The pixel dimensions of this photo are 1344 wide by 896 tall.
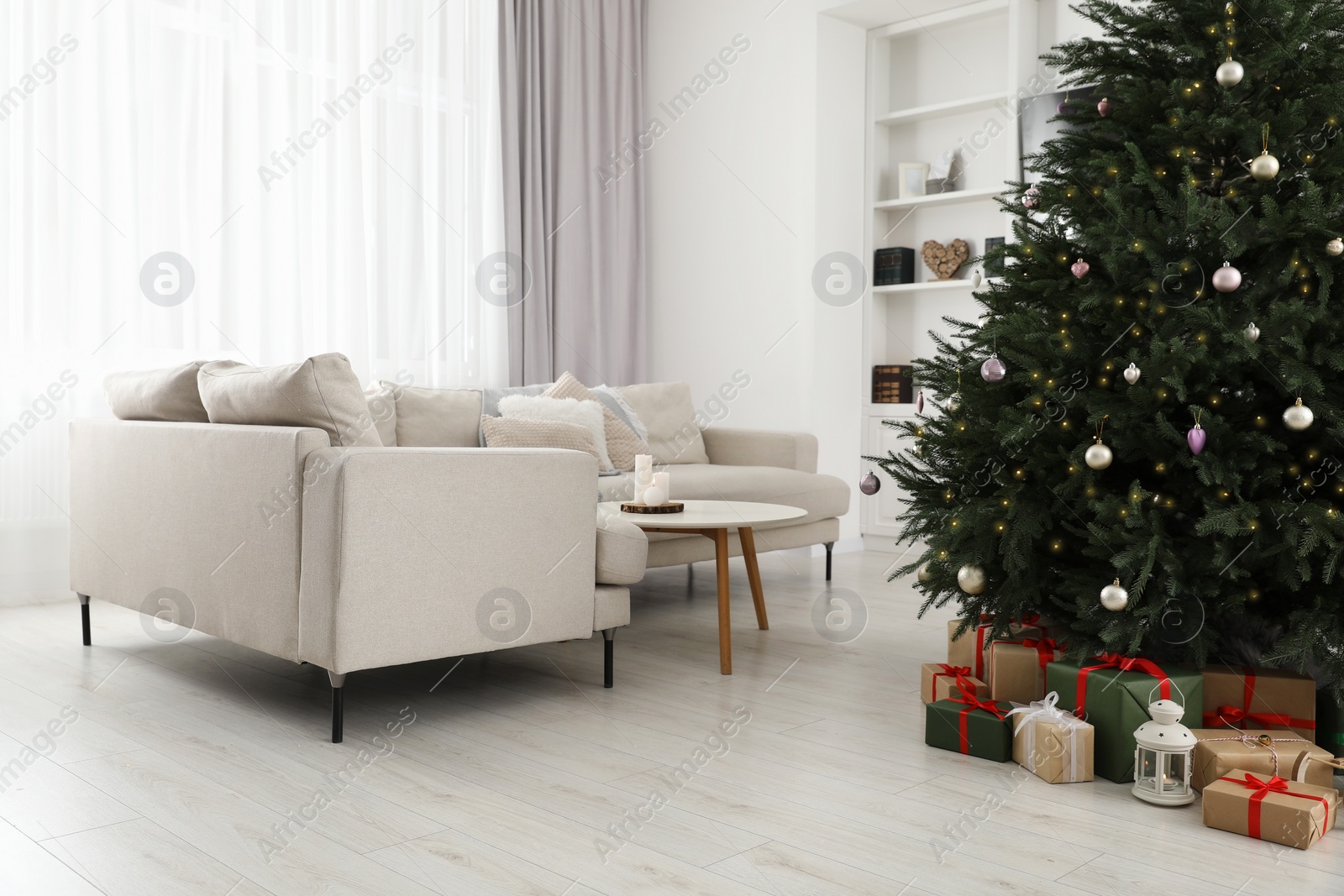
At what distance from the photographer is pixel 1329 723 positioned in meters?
2.14

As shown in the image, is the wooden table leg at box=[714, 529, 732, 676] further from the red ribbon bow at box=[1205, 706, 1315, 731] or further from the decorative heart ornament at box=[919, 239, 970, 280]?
the decorative heart ornament at box=[919, 239, 970, 280]

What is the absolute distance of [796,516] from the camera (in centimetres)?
306

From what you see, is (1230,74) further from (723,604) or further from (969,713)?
(723,604)

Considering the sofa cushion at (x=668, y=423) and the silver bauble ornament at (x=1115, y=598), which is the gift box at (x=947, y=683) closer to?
the silver bauble ornament at (x=1115, y=598)

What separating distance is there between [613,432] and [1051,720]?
2.34 meters

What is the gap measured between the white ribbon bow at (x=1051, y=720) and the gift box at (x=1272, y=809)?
0.25m

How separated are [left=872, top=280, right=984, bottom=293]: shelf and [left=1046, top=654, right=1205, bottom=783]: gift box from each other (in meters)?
3.09

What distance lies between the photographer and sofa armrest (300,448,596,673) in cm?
216

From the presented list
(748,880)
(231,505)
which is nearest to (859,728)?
(748,880)

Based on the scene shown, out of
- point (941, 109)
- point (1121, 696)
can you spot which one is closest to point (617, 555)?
point (1121, 696)

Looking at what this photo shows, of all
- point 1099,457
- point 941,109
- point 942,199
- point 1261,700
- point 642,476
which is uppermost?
point 941,109

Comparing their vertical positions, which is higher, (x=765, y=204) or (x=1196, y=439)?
(x=765, y=204)

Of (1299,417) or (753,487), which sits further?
(753,487)

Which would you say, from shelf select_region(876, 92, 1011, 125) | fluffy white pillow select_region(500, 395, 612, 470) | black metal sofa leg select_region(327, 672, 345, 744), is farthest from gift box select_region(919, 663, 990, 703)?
shelf select_region(876, 92, 1011, 125)
